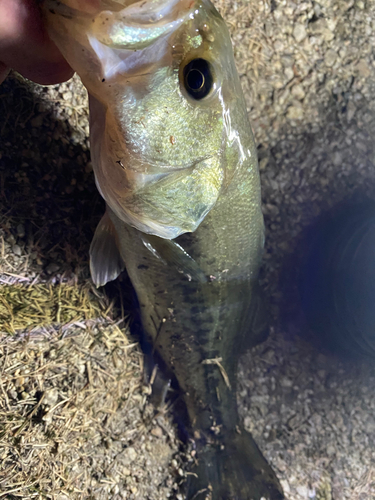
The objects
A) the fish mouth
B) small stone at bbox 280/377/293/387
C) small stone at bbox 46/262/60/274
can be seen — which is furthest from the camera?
small stone at bbox 280/377/293/387

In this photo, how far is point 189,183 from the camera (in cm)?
113

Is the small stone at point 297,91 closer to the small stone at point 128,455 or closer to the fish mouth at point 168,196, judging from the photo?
the fish mouth at point 168,196

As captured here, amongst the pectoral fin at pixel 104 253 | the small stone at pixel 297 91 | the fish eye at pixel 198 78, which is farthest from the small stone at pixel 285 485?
the small stone at pixel 297 91

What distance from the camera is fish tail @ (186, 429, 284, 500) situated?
190 centimetres

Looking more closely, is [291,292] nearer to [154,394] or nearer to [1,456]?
[154,394]

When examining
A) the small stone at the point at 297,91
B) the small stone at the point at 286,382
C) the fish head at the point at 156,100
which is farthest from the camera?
the small stone at the point at 286,382

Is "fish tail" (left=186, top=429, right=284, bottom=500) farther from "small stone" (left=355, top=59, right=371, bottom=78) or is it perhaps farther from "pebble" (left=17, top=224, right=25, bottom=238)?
"small stone" (left=355, top=59, right=371, bottom=78)

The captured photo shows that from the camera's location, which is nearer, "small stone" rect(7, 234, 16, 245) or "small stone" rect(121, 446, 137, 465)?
"small stone" rect(7, 234, 16, 245)

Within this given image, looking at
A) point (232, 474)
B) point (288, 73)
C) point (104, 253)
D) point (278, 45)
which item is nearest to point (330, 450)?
point (232, 474)

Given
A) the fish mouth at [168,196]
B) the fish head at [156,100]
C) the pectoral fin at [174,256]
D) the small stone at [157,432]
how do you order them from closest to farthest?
the fish head at [156,100], the fish mouth at [168,196], the pectoral fin at [174,256], the small stone at [157,432]

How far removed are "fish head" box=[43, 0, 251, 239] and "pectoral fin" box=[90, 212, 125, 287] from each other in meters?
0.40

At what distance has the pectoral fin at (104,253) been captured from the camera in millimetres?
1597

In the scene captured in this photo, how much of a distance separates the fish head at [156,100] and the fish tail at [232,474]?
146cm

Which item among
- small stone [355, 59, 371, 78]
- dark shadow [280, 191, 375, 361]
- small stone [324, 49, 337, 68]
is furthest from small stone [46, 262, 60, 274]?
small stone [355, 59, 371, 78]
